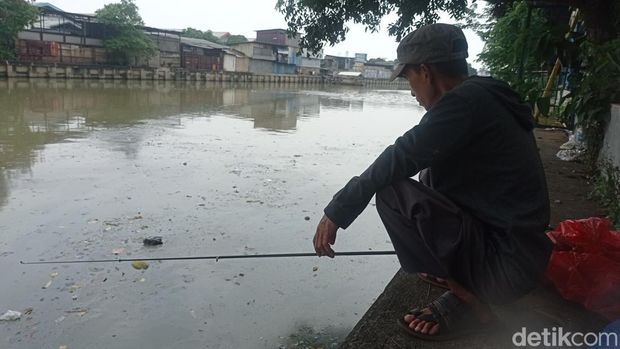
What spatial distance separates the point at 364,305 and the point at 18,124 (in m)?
9.20

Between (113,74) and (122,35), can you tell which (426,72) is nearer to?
(113,74)

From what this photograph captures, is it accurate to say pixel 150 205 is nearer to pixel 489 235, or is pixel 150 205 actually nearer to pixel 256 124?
pixel 489 235

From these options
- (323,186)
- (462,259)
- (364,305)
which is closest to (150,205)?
(323,186)

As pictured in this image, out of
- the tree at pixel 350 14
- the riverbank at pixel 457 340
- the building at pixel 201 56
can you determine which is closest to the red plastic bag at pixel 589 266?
the riverbank at pixel 457 340

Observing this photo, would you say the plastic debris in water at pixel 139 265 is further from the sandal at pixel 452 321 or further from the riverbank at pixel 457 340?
the sandal at pixel 452 321

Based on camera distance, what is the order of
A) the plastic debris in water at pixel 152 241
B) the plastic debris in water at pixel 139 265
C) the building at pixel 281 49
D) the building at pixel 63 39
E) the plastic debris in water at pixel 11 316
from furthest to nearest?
the building at pixel 281 49 < the building at pixel 63 39 < the plastic debris in water at pixel 152 241 < the plastic debris in water at pixel 139 265 < the plastic debris in water at pixel 11 316

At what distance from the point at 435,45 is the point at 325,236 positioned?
30.2 inches

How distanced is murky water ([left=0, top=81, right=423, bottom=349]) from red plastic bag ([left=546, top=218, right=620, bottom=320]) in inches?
48.9

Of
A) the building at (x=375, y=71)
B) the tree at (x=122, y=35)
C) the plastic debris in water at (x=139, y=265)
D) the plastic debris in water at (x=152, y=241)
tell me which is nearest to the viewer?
the plastic debris in water at (x=139, y=265)

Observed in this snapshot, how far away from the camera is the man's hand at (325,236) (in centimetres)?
162

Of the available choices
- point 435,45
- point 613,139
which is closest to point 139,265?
point 435,45

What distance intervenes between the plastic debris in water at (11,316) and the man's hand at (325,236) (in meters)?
1.97

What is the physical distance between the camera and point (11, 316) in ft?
8.41

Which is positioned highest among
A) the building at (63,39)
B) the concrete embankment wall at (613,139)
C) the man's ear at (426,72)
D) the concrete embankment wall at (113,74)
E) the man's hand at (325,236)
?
the building at (63,39)
